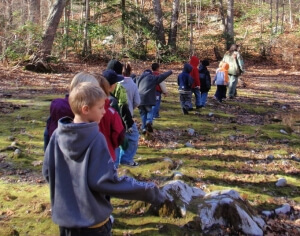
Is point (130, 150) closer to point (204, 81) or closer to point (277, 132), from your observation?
point (277, 132)

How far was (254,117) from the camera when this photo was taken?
1155cm

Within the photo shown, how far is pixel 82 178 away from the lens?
2.52 metres

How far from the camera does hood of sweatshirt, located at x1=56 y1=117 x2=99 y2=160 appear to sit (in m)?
2.47

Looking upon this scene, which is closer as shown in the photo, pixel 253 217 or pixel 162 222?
pixel 162 222

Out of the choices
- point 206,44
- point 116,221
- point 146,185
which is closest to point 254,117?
point 116,221

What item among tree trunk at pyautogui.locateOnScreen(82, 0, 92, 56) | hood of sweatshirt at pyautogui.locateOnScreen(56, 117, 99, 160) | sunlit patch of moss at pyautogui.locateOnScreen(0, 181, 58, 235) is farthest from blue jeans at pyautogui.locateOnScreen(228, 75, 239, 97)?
tree trunk at pyautogui.locateOnScreen(82, 0, 92, 56)

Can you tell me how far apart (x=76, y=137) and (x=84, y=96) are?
0.29 metres

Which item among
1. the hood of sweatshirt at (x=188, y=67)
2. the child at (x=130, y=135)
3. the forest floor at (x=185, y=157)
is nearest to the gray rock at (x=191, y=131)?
the forest floor at (x=185, y=157)

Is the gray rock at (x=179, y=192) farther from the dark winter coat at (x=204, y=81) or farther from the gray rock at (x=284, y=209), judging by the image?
the dark winter coat at (x=204, y=81)

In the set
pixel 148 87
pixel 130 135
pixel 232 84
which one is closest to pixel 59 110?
pixel 130 135

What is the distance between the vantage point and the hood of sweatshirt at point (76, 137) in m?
2.47

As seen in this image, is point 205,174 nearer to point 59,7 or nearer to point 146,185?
point 146,185

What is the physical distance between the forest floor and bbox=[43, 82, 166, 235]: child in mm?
1657

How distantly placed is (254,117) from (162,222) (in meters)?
7.85
